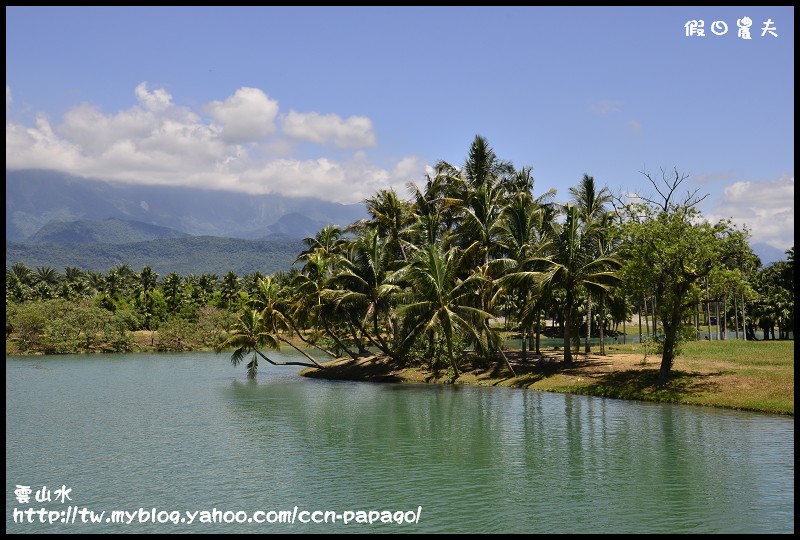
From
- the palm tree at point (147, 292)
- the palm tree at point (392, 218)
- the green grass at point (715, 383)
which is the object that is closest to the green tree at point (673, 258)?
the green grass at point (715, 383)

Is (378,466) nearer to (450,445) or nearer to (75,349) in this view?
(450,445)

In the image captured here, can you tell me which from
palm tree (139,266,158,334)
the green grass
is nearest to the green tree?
the green grass

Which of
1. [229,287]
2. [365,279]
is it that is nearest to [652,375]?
[365,279]

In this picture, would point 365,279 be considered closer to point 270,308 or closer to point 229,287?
point 270,308

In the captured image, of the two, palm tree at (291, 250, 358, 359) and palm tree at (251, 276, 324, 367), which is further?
palm tree at (251, 276, 324, 367)

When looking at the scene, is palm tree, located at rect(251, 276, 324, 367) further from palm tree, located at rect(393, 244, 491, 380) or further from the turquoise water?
the turquoise water

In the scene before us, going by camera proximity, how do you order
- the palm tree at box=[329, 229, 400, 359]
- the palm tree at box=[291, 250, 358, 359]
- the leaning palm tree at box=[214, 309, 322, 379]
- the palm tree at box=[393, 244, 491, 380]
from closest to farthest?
the palm tree at box=[393, 244, 491, 380] → the palm tree at box=[329, 229, 400, 359] → the palm tree at box=[291, 250, 358, 359] → the leaning palm tree at box=[214, 309, 322, 379]

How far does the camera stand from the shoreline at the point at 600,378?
39562 millimetres

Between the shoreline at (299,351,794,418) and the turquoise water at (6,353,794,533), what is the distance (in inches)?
70.3

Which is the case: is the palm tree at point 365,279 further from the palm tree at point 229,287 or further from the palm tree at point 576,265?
the palm tree at point 229,287

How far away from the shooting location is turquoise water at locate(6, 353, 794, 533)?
20.7 m

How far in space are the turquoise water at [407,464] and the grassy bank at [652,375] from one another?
206 cm

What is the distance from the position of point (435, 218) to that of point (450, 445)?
29.8 meters

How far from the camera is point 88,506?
22.2 meters
